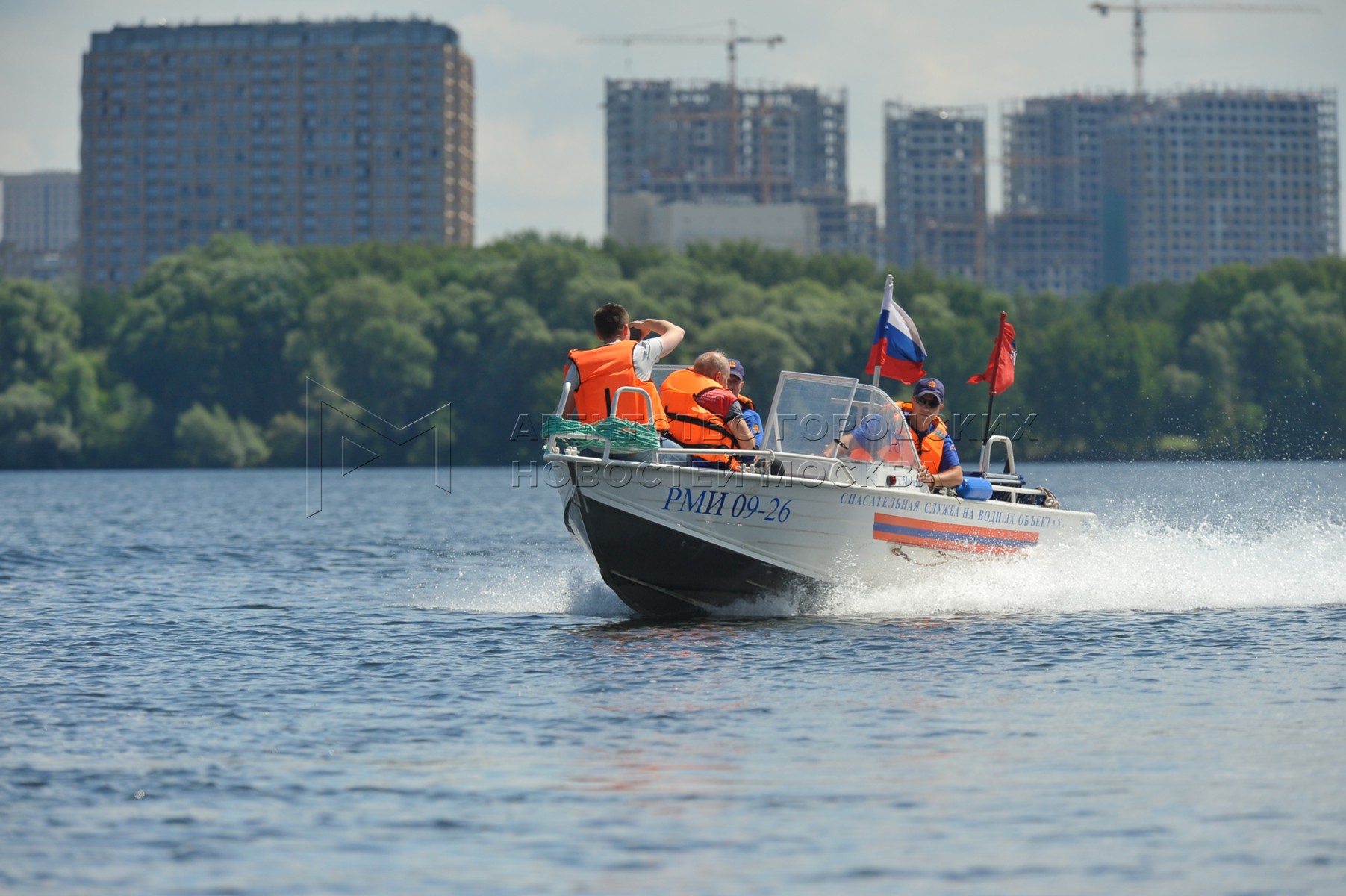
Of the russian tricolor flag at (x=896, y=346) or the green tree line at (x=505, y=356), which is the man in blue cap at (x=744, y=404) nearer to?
the russian tricolor flag at (x=896, y=346)

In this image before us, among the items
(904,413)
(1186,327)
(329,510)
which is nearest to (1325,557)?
(904,413)

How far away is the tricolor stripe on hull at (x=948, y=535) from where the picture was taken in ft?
53.4

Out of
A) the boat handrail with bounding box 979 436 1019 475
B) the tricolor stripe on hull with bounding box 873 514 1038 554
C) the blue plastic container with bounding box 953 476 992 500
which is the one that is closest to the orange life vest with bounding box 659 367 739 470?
the tricolor stripe on hull with bounding box 873 514 1038 554

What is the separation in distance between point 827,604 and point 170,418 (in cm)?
7391

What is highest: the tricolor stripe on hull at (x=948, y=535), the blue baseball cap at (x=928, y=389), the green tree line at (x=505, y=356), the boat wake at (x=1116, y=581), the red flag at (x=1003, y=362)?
the green tree line at (x=505, y=356)

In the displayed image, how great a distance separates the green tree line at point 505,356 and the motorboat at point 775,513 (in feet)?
187

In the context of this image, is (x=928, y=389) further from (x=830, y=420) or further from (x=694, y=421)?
(x=694, y=421)

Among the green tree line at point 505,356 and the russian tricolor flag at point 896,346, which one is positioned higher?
the green tree line at point 505,356

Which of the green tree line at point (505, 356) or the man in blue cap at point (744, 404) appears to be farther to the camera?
the green tree line at point (505, 356)

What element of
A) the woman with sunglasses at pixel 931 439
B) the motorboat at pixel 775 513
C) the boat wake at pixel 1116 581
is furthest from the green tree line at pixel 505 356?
the motorboat at pixel 775 513

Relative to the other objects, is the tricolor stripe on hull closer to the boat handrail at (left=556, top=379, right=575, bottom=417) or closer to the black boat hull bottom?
the black boat hull bottom

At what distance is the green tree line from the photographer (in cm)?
7931

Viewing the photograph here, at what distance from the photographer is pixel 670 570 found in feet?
53.0

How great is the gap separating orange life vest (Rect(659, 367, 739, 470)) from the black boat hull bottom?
792mm
